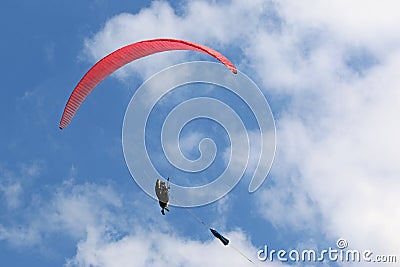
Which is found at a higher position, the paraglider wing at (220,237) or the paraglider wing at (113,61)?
the paraglider wing at (113,61)

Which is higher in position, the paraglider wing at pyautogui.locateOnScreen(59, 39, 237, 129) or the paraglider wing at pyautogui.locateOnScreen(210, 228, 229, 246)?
the paraglider wing at pyautogui.locateOnScreen(59, 39, 237, 129)

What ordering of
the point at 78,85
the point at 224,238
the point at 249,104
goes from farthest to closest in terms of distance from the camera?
1. the point at 78,85
2. the point at 249,104
3. the point at 224,238

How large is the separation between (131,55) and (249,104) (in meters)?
6.27

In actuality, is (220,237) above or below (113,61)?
below

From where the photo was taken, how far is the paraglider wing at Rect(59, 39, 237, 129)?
29.5 meters

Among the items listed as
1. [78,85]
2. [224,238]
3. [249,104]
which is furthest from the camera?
[78,85]

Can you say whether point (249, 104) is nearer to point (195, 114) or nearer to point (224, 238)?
point (195, 114)

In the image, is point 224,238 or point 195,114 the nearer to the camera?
point 224,238

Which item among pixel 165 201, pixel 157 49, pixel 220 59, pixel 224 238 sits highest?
pixel 157 49

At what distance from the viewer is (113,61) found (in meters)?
32.5

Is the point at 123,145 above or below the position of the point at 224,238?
above

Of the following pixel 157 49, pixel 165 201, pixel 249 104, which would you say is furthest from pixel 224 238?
pixel 157 49

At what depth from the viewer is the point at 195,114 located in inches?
1273

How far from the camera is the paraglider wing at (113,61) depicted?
29472 mm
